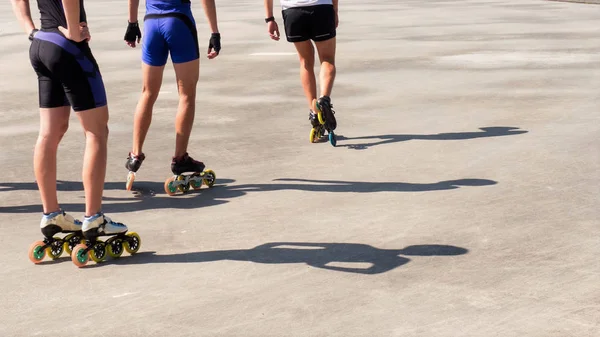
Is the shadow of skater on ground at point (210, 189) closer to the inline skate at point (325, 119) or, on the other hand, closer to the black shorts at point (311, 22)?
the inline skate at point (325, 119)

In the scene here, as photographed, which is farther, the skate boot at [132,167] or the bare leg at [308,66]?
the bare leg at [308,66]

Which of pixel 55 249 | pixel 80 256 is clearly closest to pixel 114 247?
pixel 80 256

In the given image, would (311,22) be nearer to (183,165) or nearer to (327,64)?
(327,64)

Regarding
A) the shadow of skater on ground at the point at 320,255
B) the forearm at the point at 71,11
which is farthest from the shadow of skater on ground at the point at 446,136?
the forearm at the point at 71,11

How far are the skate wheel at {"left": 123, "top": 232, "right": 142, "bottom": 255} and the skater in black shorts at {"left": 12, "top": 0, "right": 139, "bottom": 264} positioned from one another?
3.4 inches

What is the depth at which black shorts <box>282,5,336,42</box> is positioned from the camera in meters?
10.3

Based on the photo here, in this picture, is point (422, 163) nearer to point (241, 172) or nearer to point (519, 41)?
point (241, 172)

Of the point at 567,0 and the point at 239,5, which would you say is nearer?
the point at 567,0

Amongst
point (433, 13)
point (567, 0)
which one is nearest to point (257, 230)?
point (433, 13)

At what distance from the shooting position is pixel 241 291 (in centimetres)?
589

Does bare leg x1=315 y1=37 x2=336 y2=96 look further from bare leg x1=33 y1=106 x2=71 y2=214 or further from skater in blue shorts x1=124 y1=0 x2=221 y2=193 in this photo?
bare leg x1=33 y1=106 x2=71 y2=214

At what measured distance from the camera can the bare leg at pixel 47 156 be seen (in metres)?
6.61

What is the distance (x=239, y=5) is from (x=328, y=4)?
62.0 ft

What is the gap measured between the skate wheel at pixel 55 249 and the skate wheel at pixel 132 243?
395mm
